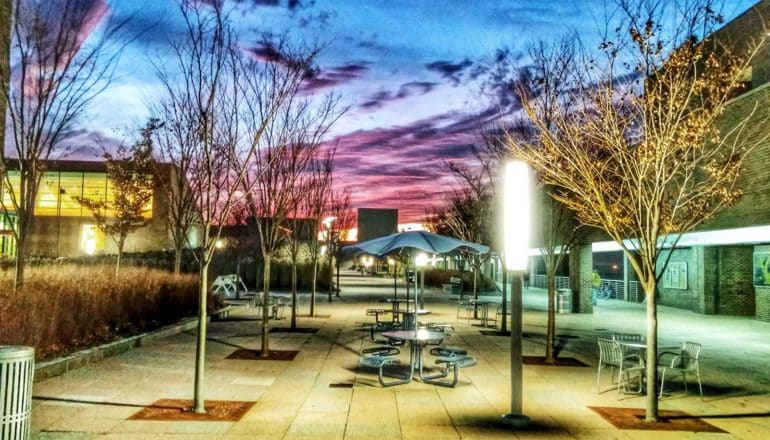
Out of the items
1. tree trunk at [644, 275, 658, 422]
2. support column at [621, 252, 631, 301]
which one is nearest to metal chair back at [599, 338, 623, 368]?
tree trunk at [644, 275, 658, 422]

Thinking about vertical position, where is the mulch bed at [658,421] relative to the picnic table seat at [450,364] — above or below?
below

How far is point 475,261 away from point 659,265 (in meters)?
9.83

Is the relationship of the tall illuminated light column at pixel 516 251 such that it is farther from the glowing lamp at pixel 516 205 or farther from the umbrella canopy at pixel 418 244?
the umbrella canopy at pixel 418 244

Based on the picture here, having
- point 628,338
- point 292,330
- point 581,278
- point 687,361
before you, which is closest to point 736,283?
point 581,278

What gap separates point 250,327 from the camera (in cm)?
1870

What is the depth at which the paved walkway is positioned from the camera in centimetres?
736

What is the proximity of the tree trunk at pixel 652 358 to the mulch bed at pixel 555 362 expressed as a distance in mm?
3947

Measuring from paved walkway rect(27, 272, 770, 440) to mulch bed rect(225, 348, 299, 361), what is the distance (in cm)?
26

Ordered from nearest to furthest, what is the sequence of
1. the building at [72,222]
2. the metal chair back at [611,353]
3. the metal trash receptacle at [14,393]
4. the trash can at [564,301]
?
the metal trash receptacle at [14,393], the metal chair back at [611,353], the trash can at [564,301], the building at [72,222]

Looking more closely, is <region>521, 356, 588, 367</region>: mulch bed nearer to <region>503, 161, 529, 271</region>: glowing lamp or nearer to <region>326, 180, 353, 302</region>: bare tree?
<region>503, 161, 529, 271</region>: glowing lamp

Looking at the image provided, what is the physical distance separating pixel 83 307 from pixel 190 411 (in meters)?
6.11

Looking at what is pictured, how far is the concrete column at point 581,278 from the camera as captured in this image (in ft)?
83.5

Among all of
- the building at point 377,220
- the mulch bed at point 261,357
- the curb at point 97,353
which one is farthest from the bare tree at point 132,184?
the building at point 377,220

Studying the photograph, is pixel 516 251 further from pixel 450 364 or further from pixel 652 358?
pixel 450 364
